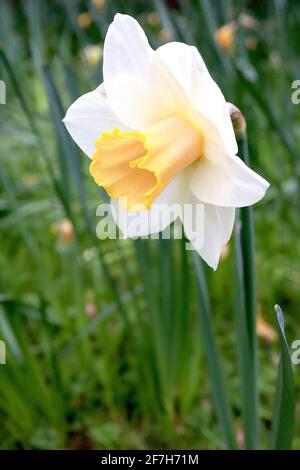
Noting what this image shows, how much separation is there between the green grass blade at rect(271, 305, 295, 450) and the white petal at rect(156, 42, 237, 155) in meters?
0.19

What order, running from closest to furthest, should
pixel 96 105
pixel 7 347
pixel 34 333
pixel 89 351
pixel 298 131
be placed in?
→ pixel 96 105 < pixel 7 347 < pixel 89 351 < pixel 34 333 < pixel 298 131

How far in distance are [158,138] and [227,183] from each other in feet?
0.30

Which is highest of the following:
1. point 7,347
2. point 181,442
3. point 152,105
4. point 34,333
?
point 152,105

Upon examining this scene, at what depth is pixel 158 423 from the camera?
1.16m

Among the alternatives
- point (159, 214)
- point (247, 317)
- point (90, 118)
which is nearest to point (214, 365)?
point (247, 317)

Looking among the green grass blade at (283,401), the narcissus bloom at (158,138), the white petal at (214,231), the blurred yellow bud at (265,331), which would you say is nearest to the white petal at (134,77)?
the narcissus bloom at (158,138)

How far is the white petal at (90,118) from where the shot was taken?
63cm

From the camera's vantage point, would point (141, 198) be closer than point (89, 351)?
Yes

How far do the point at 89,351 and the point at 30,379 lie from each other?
17 centimetres

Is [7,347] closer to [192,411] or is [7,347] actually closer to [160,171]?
[192,411]

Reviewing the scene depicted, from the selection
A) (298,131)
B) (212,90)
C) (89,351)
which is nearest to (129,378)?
(89,351)

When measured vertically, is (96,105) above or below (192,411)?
above

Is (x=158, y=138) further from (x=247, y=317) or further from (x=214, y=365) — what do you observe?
(x=214, y=365)

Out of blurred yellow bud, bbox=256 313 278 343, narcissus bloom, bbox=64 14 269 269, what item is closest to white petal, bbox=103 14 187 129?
narcissus bloom, bbox=64 14 269 269
